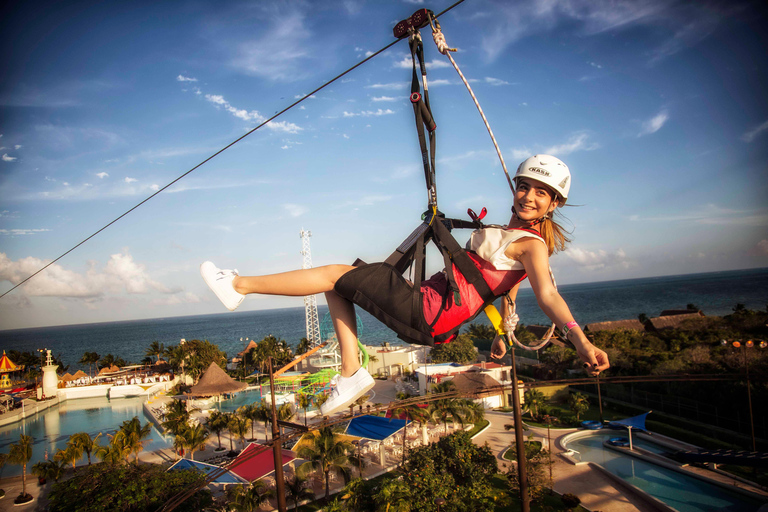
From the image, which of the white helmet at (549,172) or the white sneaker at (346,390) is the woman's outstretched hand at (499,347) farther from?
the white helmet at (549,172)

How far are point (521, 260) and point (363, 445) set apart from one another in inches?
837

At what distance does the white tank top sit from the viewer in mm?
2721

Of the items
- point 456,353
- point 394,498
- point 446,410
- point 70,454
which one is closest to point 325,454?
point 394,498

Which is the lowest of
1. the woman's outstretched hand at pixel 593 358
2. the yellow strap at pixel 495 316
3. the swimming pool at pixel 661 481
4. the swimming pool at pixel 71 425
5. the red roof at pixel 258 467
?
the swimming pool at pixel 71 425

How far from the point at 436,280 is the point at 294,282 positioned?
101 cm

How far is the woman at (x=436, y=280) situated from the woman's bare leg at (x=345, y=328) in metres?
0.01

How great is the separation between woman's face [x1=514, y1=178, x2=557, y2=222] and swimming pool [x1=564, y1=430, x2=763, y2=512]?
1835 centimetres

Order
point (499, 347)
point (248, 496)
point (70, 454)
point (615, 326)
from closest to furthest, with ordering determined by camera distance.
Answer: point (499, 347) < point (248, 496) < point (70, 454) < point (615, 326)

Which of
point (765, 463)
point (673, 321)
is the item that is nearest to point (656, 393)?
point (765, 463)

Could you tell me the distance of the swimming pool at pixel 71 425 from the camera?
27328mm

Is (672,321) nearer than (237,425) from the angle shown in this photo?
No

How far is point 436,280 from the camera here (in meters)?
3.02

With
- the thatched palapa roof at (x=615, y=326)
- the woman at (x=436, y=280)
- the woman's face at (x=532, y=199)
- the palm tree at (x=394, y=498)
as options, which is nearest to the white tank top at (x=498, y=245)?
the woman at (x=436, y=280)

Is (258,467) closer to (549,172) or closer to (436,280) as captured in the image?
(436,280)
